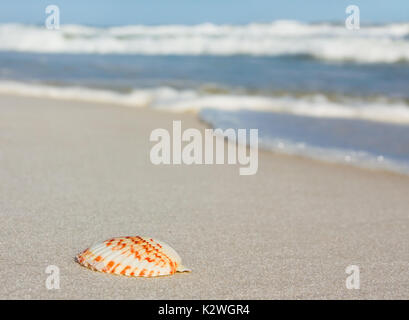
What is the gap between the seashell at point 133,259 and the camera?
265 cm

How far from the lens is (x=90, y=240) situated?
10.3ft

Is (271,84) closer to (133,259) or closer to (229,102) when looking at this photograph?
(229,102)

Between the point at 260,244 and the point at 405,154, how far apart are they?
3.01m

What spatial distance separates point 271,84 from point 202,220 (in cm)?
761

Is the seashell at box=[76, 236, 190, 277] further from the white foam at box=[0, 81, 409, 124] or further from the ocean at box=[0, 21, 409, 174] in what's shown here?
the white foam at box=[0, 81, 409, 124]

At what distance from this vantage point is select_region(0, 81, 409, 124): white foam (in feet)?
26.9

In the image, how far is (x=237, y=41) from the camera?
2058 cm

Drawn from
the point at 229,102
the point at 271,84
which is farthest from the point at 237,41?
the point at 229,102

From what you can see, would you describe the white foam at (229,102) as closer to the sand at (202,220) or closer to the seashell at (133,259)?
the sand at (202,220)

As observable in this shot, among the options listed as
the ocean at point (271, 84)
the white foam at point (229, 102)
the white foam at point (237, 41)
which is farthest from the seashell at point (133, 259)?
the white foam at point (237, 41)

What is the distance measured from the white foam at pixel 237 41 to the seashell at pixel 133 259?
1382 centimetres

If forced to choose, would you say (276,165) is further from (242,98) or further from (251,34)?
(251,34)

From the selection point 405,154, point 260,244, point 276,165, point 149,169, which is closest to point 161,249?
point 260,244
